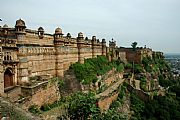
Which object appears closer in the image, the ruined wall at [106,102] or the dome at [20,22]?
the dome at [20,22]

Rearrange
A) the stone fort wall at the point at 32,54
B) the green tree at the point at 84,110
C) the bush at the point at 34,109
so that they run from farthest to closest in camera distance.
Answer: the stone fort wall at the point at 32,54 < the bush at the point at 34,109 < the green tree at the point at 84,110

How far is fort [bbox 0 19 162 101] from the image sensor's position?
712 inches

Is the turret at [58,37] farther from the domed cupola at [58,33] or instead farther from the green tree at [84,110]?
the green tree at [84,110]

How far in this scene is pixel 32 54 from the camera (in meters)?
20.9

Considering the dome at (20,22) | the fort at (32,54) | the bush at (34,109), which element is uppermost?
the dome at (20,22)

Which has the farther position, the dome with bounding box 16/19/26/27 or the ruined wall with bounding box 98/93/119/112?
the ruined wall with bounding box 98/93/119/112

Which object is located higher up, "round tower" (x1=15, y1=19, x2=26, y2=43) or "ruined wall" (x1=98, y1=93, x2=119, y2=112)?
"round tower" (x1=15, y1=19, x2=26, y2=43)

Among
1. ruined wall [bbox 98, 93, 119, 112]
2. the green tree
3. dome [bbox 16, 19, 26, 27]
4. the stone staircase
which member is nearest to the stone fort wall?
dome [bbox 16, 19, 26, 27]

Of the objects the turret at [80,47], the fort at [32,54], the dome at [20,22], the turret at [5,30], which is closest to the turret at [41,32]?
the fort at [32,54]

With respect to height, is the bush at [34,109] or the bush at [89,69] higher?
the bush at [89,69]

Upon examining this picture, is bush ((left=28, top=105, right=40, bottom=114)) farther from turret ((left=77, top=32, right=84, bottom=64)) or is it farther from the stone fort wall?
turret ((left=77, top=32, right=84, bottom=64))

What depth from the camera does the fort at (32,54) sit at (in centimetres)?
1809

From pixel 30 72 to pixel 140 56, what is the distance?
34.7 meters

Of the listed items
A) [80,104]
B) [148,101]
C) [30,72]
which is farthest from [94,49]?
[80,104]
